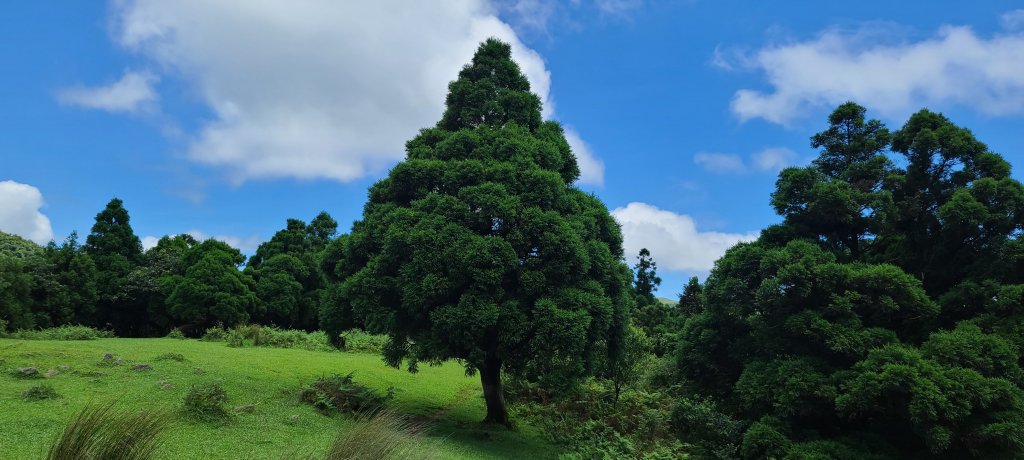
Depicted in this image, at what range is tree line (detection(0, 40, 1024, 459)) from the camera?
1006cm

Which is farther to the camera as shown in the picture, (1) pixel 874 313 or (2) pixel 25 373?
(1) pixel 874 313

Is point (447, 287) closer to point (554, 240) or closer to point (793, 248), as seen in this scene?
point (554, 240)

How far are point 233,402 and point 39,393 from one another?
9.54 feet

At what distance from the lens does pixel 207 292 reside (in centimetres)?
2723

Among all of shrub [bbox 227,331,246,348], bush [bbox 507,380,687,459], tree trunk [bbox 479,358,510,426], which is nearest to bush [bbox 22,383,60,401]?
tree trunk [bbox 479,358,510,426]

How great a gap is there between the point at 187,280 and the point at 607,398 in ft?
72.8

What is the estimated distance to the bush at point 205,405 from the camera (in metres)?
8.83

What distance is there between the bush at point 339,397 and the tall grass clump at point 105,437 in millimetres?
7203

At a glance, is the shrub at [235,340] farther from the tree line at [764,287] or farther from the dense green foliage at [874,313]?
the dense green foliage at [874,313]

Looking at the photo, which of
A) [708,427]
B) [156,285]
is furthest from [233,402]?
[156,285]

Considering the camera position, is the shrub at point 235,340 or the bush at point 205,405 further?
the shrub at point 235,340

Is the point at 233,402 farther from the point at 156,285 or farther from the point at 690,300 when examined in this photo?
the point at 690,300

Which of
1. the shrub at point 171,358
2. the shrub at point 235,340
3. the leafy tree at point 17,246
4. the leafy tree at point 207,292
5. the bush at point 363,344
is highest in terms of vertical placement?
the leafy tree at point 17,246

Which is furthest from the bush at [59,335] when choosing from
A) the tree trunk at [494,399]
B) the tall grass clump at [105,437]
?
the tall grass clump at [105,437]
